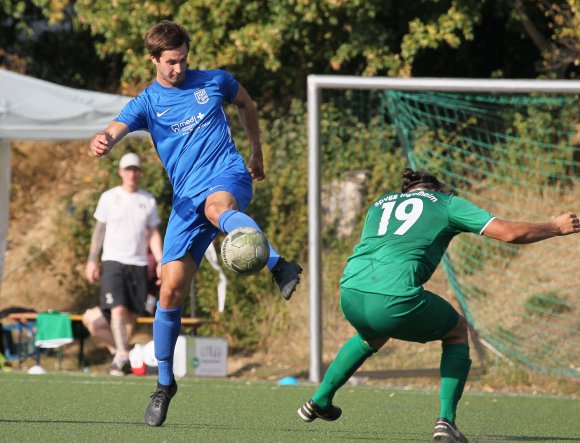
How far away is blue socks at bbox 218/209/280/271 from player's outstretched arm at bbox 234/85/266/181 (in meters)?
0.89

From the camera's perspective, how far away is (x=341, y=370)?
22.0ft

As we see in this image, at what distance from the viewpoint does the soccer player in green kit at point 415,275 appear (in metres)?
6.30

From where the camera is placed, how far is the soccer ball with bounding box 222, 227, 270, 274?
622 centimetres

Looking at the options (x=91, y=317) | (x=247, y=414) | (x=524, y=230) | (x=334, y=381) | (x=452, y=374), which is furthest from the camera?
→ (x=91, y=317)

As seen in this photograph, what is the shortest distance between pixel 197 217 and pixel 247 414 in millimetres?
1619

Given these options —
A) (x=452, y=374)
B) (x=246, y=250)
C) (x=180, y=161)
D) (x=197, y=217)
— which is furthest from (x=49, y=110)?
(x=452, y=374)

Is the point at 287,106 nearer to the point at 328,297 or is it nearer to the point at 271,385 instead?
the point at 328,297

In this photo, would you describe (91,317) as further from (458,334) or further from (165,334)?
(458,334)

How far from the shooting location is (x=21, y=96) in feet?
41.4

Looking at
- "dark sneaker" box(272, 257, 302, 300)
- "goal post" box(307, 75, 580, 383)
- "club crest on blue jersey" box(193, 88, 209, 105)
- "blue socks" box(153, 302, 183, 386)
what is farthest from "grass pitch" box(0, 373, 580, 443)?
"club crest on blue jersey" box(193, 88, 209, 105)

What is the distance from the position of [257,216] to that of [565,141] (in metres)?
A: 3.61

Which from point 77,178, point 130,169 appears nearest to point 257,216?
point 130,169

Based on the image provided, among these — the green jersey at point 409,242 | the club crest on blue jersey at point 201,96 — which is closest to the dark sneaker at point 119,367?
the club crest on blue jersey at point 201,96

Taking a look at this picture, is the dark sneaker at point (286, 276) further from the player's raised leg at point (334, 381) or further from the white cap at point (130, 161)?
the white cap at point (130, 161)
